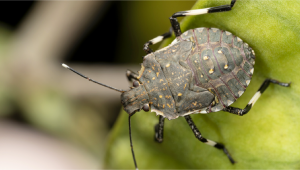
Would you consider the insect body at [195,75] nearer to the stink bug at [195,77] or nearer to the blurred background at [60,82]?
the stink bug at [195,77]

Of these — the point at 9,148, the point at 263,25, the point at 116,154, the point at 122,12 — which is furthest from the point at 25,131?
the point at 263,25

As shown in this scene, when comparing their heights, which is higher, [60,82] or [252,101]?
[60,82]

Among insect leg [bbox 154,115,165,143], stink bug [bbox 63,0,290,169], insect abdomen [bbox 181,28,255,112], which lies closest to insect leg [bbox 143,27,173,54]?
stink bug [bbox 63,0,290,169]

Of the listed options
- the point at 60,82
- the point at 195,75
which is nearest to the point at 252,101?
the point at 195,75

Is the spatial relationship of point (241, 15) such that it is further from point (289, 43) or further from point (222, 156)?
point (222, 156)

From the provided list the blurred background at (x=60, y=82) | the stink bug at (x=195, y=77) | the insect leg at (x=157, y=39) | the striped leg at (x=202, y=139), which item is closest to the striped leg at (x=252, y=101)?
the stink bug at (x=195, y=77)

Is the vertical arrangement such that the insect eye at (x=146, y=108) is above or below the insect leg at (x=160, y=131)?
above

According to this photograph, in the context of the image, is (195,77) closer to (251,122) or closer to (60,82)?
(251,122)
